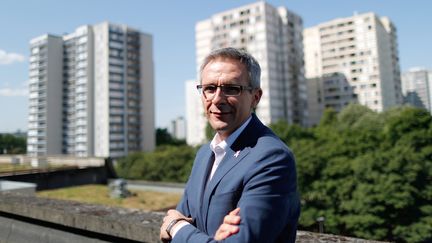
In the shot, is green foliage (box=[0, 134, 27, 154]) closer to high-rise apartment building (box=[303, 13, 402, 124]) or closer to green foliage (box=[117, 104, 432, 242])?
high-rise apartment building (box=[303, 13, 402, 124])

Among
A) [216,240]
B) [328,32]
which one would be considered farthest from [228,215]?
[328,32]

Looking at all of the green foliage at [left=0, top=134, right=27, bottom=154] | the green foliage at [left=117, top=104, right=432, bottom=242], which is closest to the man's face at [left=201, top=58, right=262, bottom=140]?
the green foliage at [left=117, top=104, right=432, bottom=242]

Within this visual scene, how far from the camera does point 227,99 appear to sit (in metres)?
1.76

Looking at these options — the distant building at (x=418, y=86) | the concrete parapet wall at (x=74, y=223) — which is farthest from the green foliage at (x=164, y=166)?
the distant building at (x=418, y=86)

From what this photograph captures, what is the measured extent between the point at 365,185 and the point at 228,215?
2392 centimetres

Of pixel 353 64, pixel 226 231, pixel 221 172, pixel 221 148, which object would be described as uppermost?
pixel 353 64

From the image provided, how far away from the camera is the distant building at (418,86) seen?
430 ft

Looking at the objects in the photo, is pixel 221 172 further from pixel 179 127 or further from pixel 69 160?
pixel 179 127

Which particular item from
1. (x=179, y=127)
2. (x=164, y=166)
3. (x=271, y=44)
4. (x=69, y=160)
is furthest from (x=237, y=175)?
(x=179, y=127)

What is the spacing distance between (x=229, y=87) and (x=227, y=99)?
0.22 ft

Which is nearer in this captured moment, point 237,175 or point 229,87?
point 237,175

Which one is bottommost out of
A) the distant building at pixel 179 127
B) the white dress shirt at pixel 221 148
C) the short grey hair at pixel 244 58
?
the white dress shirt at pixel 221 148

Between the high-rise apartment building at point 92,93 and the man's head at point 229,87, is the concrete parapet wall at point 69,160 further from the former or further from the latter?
the high-rise apartment building at point 92,93

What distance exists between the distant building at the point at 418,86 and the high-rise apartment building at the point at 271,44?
258 feet
